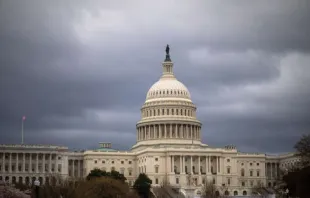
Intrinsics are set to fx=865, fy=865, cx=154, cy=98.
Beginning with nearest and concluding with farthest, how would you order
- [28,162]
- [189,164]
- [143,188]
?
[143,188] < [28,162] < [189,164]

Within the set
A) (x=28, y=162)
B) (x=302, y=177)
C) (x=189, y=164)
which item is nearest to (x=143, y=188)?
(x=189, y=164)

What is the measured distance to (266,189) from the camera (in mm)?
190125

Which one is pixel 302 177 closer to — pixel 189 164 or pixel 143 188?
pixel 143 188

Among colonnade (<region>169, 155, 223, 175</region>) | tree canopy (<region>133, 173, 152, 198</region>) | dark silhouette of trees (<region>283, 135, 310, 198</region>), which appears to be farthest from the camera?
colonnade (<region>169, 155, 223, 175</region>)

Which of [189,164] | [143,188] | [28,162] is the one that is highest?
[28,162]

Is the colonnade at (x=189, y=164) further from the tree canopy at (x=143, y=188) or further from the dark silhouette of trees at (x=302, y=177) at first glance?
the dark silhouette of trees at (x=302, y=177)

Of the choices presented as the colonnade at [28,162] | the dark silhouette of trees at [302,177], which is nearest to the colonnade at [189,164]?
the colonnade at [28,162]

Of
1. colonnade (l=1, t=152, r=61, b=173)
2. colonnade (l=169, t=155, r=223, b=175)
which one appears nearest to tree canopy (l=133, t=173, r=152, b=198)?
colonnade (l=169, t=155, r=223, b=175)

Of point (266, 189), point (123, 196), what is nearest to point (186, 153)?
point (266, 189)

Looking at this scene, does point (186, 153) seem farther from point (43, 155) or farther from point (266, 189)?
point (43, 155)

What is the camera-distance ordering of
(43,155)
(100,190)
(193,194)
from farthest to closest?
(43,155)
(193,194)
(100,190)

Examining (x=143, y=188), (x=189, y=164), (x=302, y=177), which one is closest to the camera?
(x=302, y=177)

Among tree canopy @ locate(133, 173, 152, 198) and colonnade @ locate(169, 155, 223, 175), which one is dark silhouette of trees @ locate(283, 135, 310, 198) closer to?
tree canopy @ locate(133, 173, 152, 198)

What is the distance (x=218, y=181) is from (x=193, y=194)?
16.3 m
